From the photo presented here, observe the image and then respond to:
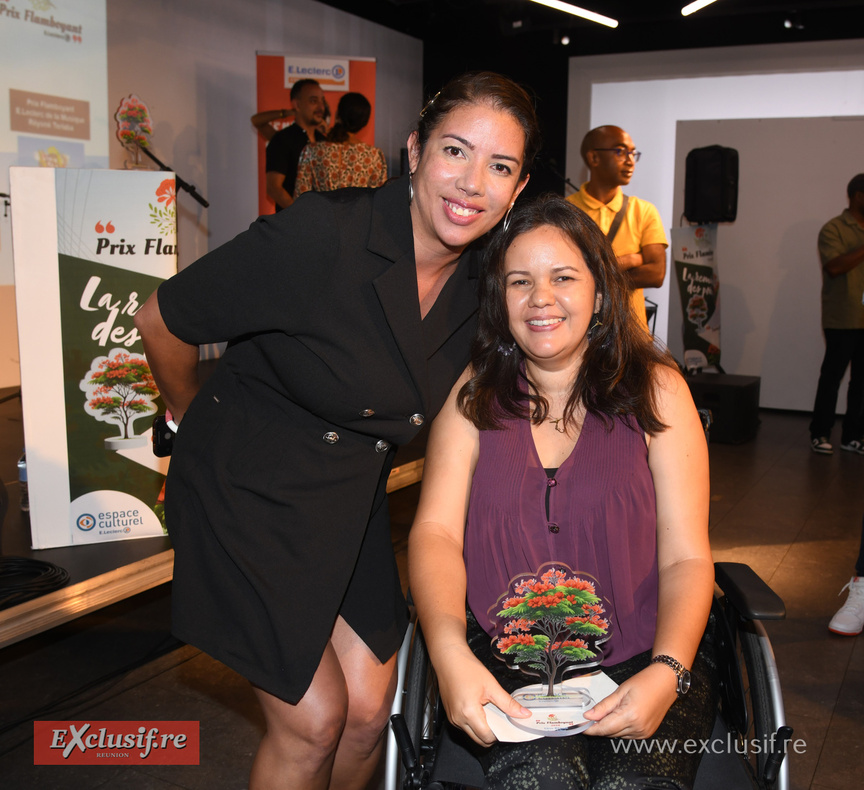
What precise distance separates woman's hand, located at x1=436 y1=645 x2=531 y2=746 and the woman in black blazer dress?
0.25 meters

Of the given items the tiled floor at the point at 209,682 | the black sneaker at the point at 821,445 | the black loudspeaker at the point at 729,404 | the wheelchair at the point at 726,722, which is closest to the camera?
the wheelchair at the point at 726,722

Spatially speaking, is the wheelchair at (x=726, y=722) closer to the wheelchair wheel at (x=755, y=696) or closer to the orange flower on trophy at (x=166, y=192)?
the wheelchair wheel at (x=755, y=696)

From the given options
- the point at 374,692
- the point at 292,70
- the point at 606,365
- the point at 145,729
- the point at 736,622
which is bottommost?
the point at 145,729

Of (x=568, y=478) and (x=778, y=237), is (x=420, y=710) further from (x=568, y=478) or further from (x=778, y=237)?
(x=778, y=237)

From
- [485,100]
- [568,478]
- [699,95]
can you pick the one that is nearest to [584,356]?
[568,478]

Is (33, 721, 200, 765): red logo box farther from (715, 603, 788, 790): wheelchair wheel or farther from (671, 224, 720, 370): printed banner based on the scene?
(671, 224, 720, 370): printed banner

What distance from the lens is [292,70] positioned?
279 inches

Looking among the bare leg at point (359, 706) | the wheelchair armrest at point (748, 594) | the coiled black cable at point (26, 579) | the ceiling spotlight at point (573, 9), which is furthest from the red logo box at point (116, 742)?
the ceiling spotlight at point (573, 9)

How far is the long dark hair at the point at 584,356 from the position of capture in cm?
160

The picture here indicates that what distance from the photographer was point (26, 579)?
7.41ft

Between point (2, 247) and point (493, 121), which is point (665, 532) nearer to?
point (493, 121)

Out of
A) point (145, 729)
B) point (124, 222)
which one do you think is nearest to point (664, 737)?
point (145, 729)

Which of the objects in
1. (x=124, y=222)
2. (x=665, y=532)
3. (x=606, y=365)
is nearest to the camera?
(x=665, y=532)

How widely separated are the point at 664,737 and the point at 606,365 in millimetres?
686
